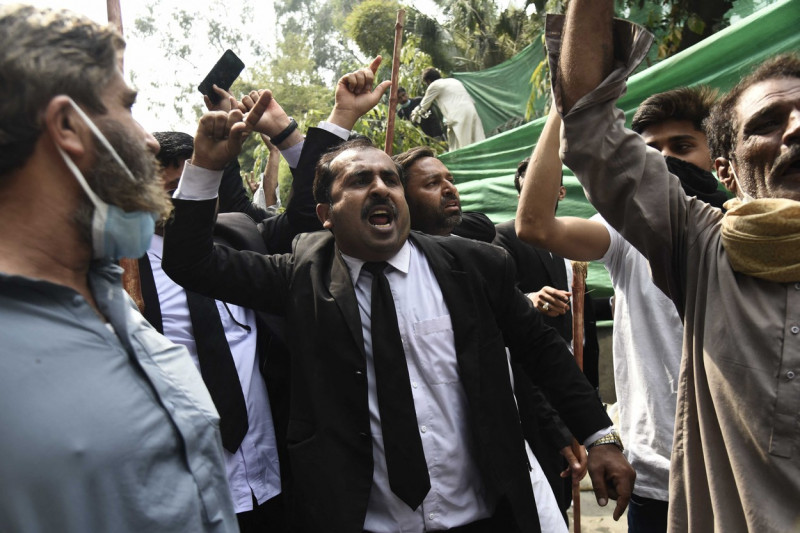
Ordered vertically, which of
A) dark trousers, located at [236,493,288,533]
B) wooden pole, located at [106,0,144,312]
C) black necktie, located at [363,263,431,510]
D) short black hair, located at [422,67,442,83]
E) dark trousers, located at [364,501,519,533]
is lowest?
dark trousers, located at [236,493,288,533]

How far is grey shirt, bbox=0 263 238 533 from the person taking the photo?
110cm

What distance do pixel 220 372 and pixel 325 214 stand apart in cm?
69

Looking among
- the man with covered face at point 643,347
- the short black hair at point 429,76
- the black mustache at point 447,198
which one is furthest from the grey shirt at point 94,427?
the short black hair at point 429,76

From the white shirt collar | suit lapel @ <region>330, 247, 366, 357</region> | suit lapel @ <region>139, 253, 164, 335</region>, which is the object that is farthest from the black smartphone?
suit lapel @ <region>330, 247, 366, 357</region>

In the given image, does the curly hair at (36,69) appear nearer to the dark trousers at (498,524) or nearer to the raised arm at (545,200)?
the raised arm at (545,200)

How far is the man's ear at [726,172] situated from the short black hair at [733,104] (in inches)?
0.6

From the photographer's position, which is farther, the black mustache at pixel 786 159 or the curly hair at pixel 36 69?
the black mustache at pixel 786 159

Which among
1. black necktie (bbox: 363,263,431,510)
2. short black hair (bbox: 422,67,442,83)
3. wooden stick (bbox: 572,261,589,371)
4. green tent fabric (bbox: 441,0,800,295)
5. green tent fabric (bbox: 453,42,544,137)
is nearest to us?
black necktie (bbox: 363,263,431,510)

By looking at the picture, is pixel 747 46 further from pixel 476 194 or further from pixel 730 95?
pixel 730 95

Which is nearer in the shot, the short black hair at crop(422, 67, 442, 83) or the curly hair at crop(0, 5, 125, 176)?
the curly hair at crop(0, 5, 125, 176)

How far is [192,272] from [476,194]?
4.11 metres

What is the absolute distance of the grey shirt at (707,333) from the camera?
142cm

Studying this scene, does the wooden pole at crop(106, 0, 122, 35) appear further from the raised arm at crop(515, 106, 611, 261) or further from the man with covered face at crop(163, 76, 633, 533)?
the raised arm at crop(515, 106, 611, 261)

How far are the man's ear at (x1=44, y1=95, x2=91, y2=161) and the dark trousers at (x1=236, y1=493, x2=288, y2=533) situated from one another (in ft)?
5.54
